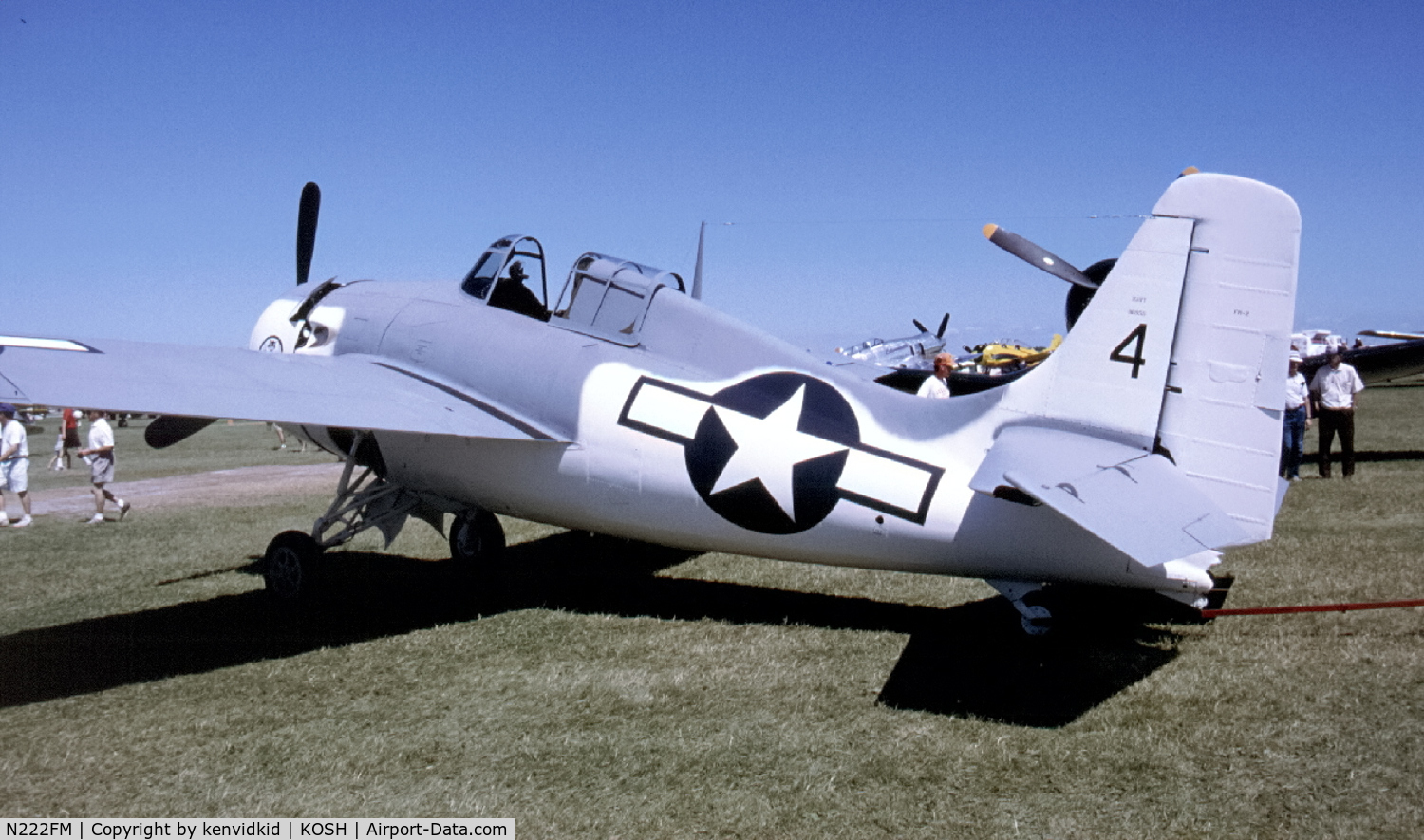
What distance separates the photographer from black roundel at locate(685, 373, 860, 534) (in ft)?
18.5

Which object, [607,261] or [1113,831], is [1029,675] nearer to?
[1113,831]

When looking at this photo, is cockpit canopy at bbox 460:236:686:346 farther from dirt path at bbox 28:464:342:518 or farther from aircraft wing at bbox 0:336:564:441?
dirt path at bbox 28:464:342:518

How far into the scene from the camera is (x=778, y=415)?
5.81 meters

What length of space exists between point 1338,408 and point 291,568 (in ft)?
45.2

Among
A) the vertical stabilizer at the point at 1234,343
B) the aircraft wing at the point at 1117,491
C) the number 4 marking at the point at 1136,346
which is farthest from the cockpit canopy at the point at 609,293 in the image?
the vertical stabilizer at the point at 1234,343

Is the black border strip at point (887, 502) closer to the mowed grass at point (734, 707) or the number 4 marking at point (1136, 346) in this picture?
the mowed grass at point (734, 707)

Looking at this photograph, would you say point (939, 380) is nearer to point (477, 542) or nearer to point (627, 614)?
point (627, 614)

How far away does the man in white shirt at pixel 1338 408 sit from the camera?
13375 mm

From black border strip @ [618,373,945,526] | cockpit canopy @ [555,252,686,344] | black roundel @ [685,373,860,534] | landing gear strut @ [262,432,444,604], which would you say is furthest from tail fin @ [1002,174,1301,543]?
landing gear strut @ [262,432,444,604]

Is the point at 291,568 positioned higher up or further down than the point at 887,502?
further down

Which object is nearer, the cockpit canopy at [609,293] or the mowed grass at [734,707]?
the mowed grass at [734,707]

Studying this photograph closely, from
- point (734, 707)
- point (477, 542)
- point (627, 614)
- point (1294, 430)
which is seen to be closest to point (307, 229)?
point (477, 542)

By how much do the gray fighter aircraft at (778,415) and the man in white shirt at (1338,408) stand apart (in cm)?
1048

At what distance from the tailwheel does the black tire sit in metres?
1.42
